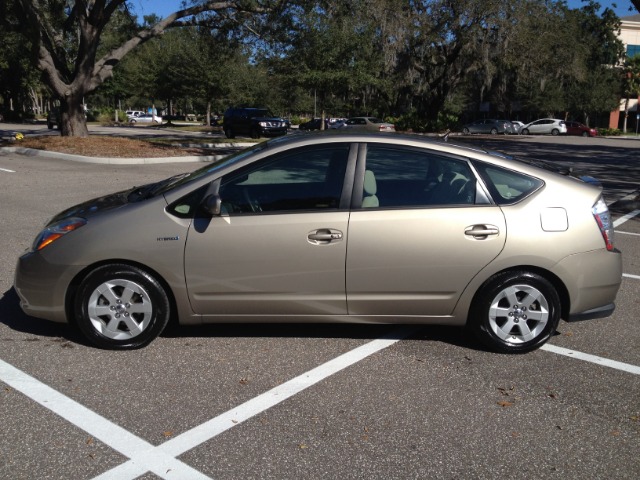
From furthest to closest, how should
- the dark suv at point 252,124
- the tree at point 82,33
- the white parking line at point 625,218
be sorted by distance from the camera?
the dark suv at point 252,124
the tree at point 82,33
the white parking line at point 625,218

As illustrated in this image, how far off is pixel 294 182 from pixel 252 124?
29534 mm

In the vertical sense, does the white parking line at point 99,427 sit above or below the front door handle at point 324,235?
below

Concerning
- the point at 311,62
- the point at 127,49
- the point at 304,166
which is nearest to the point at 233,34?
the point at 127,49

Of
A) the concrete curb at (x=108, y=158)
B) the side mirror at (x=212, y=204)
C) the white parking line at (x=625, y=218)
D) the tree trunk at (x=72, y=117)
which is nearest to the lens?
the side mirror at (x=212, y=204)

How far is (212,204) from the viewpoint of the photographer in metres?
4.30

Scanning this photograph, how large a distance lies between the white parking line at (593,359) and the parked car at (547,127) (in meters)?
50.6

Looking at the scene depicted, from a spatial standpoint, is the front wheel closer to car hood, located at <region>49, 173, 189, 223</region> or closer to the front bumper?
car hood, located at <region>49, 173, 189, 223</region>

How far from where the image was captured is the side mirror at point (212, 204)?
4.30 metres

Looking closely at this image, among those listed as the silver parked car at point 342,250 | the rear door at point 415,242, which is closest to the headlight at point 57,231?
the silver parked car at point 342,250

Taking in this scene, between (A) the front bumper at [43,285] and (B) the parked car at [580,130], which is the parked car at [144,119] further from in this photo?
(A) the front bumper at [43,285]

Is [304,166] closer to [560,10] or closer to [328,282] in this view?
[328,282]

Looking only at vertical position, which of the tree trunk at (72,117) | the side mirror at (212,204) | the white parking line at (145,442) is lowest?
the white parking line at (145,442)

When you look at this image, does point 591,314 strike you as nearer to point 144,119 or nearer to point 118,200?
point 118,200

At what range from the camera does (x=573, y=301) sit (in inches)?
178
